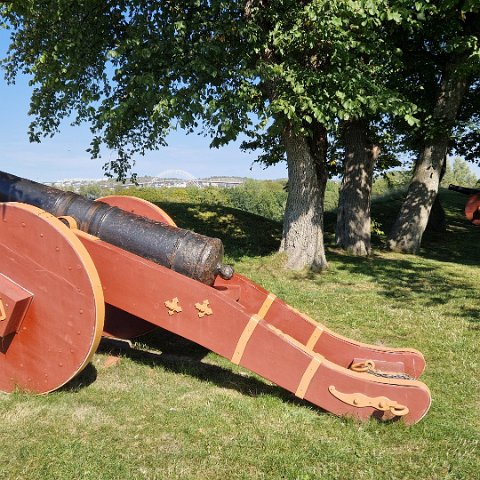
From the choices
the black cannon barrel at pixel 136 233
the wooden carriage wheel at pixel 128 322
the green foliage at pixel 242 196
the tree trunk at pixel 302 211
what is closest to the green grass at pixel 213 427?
the wooden carriage wheel at pixel 128 322

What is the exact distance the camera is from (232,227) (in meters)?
12.8

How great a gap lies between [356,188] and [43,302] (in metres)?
9.78

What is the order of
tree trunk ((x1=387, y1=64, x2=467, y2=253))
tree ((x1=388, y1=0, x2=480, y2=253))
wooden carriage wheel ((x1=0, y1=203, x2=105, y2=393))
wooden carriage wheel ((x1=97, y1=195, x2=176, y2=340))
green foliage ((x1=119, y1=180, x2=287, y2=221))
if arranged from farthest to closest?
1. green foliage ((x1=119, y1=180, x2=287, y2=221))
2. tree trunk ((x1=387, y1=64, x2=467, y2=253))
3. tree ((x1=388, y1=0, x2=480, y2=253))
4. wooden carriage wheel ((x1=97, y1=195, x2=176, y2=340))
5. wooden carriage wheel ((x1=0, y1=203, x2=105, y2=393))

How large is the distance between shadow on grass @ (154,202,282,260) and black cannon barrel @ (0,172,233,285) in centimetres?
609

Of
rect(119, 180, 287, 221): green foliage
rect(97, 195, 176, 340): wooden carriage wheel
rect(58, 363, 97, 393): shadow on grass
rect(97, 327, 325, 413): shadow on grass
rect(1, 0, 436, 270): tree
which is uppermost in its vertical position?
rect(1, 0, 436, 270): tree

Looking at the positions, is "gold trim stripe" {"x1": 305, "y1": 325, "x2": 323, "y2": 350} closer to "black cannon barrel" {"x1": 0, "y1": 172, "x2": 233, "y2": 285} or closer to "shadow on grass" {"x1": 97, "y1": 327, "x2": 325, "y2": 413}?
"shadow on grass" {"x1": 97, "y1": 327, "x2": 325, "y2": 413}

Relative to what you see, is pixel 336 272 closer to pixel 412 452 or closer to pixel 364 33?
pixel 364 33

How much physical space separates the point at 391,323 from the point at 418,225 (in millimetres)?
7068

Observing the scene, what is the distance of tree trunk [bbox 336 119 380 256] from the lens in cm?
1198

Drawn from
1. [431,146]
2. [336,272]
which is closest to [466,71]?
[431,146]

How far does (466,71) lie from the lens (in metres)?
10.2

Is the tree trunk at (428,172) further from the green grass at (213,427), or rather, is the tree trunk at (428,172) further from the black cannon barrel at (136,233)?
the black cannon barrel at (136,233)

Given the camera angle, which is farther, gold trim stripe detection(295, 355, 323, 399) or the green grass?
gold trim stripe detection(295, 355, 323, 399)

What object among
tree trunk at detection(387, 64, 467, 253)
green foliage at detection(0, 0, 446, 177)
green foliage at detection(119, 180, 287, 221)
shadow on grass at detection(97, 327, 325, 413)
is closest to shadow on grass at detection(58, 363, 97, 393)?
shadow on grass at detection(97, 327, 325, 413)
